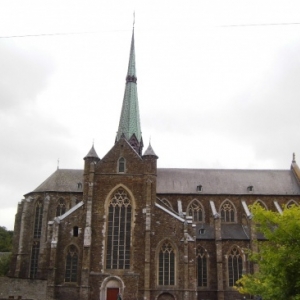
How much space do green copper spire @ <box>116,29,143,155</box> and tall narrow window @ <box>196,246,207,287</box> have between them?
654 inches

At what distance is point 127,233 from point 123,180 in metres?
5.20

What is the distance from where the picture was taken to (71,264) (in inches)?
1565

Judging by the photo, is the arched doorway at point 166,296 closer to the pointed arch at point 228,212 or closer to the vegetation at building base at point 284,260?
the pointed arch at point 228,212

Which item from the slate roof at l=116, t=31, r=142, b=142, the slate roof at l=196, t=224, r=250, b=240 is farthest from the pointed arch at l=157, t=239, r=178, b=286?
the slate roof at l=116, t=31, r=142, b=142

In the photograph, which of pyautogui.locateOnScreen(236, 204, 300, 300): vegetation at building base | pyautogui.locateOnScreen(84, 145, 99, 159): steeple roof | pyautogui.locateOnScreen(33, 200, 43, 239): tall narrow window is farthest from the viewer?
pyautogui.locateOnScreen(33, 200, 43, 239): tall narrow window

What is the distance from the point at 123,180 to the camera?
42094 millimetres

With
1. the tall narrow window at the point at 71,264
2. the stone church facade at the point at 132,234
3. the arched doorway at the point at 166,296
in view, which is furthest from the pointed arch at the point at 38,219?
the arched doorway at the point at 166,296

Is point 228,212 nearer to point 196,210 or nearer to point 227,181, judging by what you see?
point 196,210

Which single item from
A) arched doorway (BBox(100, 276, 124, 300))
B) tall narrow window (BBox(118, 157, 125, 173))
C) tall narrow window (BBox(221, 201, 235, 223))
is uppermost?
tall narrow window (BBox(118, 157, 125, 173))

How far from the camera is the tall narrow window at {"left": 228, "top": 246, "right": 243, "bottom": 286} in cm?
4488

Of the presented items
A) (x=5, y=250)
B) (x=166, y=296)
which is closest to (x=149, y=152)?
(x=166, y=296)

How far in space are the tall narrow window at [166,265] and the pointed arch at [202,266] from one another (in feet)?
→ 21.5

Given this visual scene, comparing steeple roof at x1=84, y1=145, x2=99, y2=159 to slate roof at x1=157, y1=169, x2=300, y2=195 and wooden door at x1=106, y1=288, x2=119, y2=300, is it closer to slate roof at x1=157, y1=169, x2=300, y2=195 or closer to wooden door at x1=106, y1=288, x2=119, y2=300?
slate roof at x1=157, y1=169, x2=300, y2=195

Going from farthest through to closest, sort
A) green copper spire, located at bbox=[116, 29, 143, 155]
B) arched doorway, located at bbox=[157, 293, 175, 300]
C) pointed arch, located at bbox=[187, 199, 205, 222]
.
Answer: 1. green copper spire, located at bbox=[116, 29, 143, 155]
2. pointed arch, located at bbox=[187, 199, 205, 222]
3. arched doorway, located at bbox=[157, 293, 175, 300]
